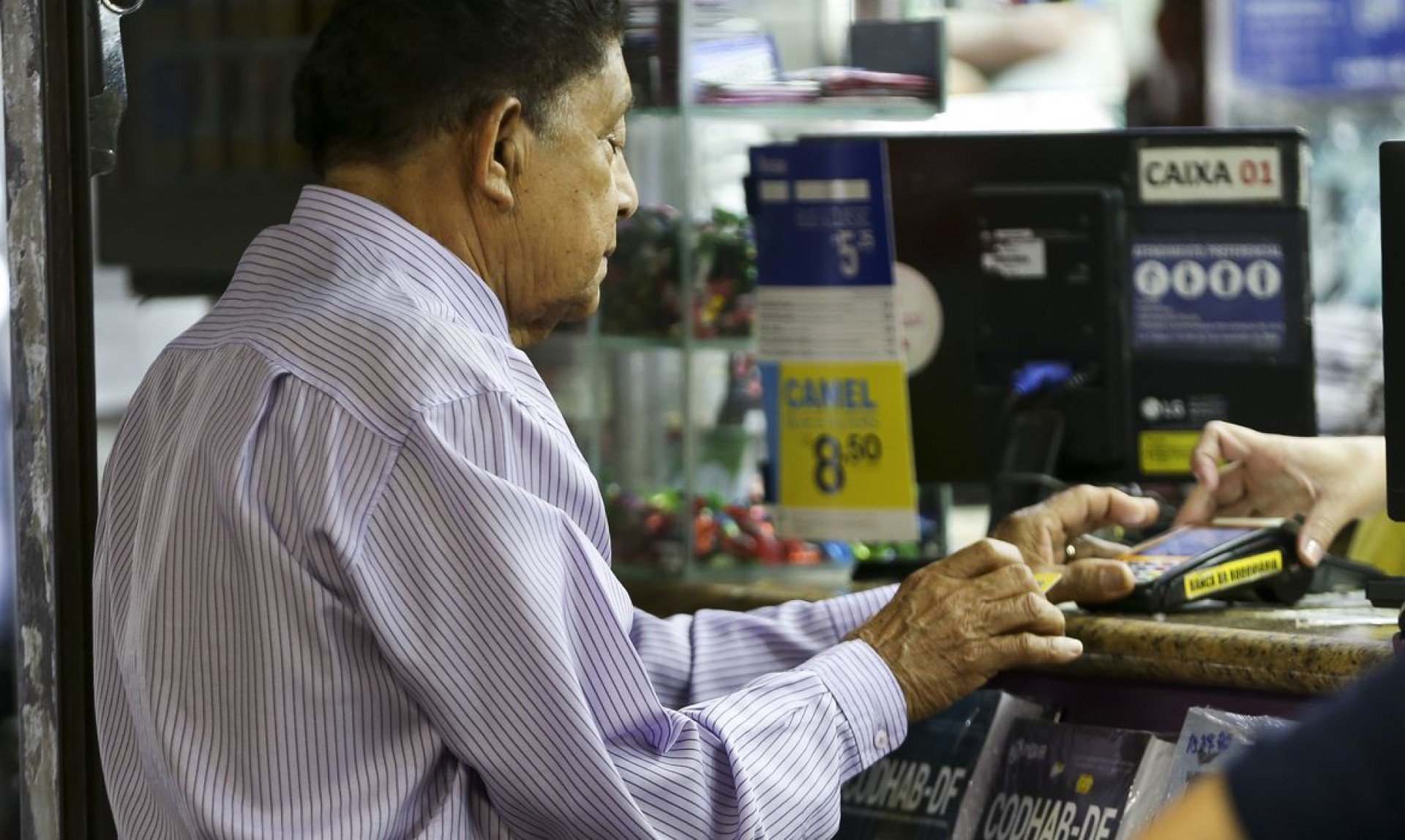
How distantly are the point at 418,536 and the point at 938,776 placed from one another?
748 mm

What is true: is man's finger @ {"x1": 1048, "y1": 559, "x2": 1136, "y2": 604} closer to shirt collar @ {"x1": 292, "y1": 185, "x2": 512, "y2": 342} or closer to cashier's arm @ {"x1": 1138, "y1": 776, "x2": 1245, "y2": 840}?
shirt collar @ {"x1": 292, "y1": 185, "x2": 512, "y2": 342}

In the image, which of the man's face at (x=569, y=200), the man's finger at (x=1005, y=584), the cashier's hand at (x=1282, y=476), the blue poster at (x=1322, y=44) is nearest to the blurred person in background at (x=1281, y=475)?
the cashier's hand at (x=1282, y=476)

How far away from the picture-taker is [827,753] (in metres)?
1.72

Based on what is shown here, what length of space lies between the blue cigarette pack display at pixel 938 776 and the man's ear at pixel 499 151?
0.74 m

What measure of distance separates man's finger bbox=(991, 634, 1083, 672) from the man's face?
0.54m

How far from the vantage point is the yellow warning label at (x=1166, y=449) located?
254cm

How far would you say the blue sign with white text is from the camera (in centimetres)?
265

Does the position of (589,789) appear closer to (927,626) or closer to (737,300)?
(927,626)

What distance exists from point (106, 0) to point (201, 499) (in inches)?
29.2

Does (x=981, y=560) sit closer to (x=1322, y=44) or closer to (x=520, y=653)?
(x=520, y=653)

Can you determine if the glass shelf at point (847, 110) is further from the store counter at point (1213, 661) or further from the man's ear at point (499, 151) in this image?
the man's ear at point (499, 151)

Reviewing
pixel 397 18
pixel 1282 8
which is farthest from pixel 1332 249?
pixel 397 18

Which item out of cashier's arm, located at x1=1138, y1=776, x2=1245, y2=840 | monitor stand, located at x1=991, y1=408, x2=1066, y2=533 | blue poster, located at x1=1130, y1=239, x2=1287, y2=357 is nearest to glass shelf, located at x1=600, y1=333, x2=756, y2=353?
monitor stand, located at x1=991, y1=408, x2=1066, y2=533

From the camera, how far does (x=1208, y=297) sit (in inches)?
98.3
